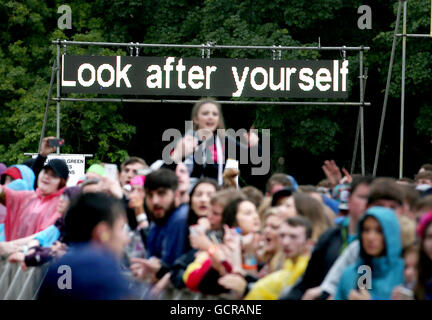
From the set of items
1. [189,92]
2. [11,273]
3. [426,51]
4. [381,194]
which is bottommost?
[11,273]

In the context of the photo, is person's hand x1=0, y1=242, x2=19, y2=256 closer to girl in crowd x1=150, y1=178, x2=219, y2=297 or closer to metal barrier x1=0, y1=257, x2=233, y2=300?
metal barrier x1=0, y1=257, x2=233, y2=300

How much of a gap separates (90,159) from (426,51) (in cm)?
1039

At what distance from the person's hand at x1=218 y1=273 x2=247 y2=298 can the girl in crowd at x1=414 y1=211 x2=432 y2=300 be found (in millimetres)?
1125

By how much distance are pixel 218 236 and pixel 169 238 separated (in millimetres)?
316

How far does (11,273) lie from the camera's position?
7371 millimetres

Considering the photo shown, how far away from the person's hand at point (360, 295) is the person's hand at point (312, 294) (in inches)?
7.6

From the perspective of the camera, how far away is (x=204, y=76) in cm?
1650

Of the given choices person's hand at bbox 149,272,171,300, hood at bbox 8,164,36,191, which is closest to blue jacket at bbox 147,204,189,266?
person's hand at bbox 149,272,171,300

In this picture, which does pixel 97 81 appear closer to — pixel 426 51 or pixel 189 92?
pixel 189 92

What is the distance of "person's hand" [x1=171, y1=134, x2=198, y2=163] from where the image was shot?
7973 millimetres

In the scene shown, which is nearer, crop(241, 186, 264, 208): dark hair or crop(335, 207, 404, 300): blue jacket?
crop(335, 207, 404, 300): blue jacket

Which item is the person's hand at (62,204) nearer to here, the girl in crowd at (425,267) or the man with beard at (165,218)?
the man with beard at (165,218)

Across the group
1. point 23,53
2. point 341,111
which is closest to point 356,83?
point 341,111

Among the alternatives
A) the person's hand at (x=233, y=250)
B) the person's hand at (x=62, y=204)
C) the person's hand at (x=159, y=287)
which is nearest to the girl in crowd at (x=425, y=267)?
the person's hand at (x=233, y=250)
